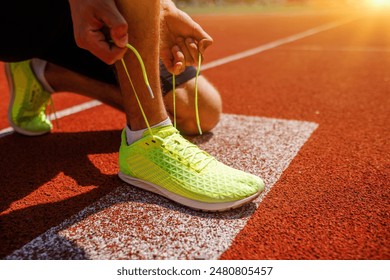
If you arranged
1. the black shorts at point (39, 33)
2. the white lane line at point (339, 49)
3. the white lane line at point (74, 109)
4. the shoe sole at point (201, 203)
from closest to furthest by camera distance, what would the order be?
1. the shoe sole at point (201, 203)
2. the black shorts at point (39, 33)
3. the white lane line at point (74, 109)
4. the white lane line at point (339, 49)

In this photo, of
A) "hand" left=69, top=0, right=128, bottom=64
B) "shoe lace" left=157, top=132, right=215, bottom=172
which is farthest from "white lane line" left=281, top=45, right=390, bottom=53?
"hand" left=69, top=0, right=128, bottom=64

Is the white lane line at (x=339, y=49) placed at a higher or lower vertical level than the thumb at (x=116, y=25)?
lower

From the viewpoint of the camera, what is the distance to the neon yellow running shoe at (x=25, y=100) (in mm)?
2188

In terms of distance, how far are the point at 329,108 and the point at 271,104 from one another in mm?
377

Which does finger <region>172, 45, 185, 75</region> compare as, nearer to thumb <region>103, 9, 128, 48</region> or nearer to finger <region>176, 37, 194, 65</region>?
finger <region>176, 37, 194, 65</region>

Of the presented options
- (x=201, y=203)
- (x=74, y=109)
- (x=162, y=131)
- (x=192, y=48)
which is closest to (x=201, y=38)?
(x=192, y=48)

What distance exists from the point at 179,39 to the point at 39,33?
1.91ft

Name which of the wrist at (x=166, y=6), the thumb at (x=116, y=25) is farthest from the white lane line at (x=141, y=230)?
the wrist at (x=166, y=6)

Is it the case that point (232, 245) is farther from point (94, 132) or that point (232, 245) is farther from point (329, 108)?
point (329, 108)

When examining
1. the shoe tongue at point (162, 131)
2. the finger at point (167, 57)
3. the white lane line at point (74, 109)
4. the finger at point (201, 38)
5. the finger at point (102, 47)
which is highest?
the finger at point (102, 47)

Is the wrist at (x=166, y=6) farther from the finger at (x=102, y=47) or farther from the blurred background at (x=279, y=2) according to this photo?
the blurred background at (x=279, y=2)

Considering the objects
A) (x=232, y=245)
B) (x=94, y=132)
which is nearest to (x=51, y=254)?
(x=232, y=245)

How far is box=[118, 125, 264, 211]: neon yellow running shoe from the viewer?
4.61 feet

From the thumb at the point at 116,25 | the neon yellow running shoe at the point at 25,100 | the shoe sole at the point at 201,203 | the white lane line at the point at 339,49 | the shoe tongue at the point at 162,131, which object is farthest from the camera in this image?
the white lane line at the point at 339,49
